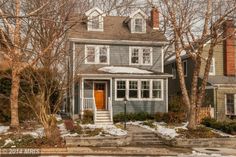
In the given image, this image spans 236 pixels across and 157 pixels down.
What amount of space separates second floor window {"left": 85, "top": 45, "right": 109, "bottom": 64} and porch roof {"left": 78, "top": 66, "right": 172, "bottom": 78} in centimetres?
63

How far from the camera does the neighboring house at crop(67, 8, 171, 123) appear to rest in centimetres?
2716

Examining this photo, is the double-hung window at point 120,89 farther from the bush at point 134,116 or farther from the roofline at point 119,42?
the roofline at point 119,42

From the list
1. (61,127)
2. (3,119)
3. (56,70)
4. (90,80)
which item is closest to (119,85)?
→ (90,80)

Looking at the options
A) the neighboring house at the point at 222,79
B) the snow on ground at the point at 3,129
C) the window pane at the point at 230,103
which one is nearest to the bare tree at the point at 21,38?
the snow on ground at the point at 3,129

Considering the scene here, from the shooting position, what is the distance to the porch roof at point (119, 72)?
2678 cm

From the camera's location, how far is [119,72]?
27.2m

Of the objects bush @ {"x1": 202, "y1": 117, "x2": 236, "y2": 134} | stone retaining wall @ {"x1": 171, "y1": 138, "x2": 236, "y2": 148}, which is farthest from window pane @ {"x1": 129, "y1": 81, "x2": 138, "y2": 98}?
stone retaining wall @ {"x1": 171, "y1": 138, "x2": 236, "y2": 148}

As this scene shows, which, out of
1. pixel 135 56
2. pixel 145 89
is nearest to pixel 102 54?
pixel 135 56

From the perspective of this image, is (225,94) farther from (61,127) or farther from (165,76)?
(61,127)

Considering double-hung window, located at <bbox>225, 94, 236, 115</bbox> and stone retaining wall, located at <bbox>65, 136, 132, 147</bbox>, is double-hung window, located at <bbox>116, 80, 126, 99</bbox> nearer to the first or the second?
stone retaining wall, located at <bbox>65, 136, 132, 147</bbox>

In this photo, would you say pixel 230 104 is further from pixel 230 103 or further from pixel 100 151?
pixel 100 151

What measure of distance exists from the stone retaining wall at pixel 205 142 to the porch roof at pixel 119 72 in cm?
810

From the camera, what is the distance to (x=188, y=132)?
2130 centimetres

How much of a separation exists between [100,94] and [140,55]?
4371mm
